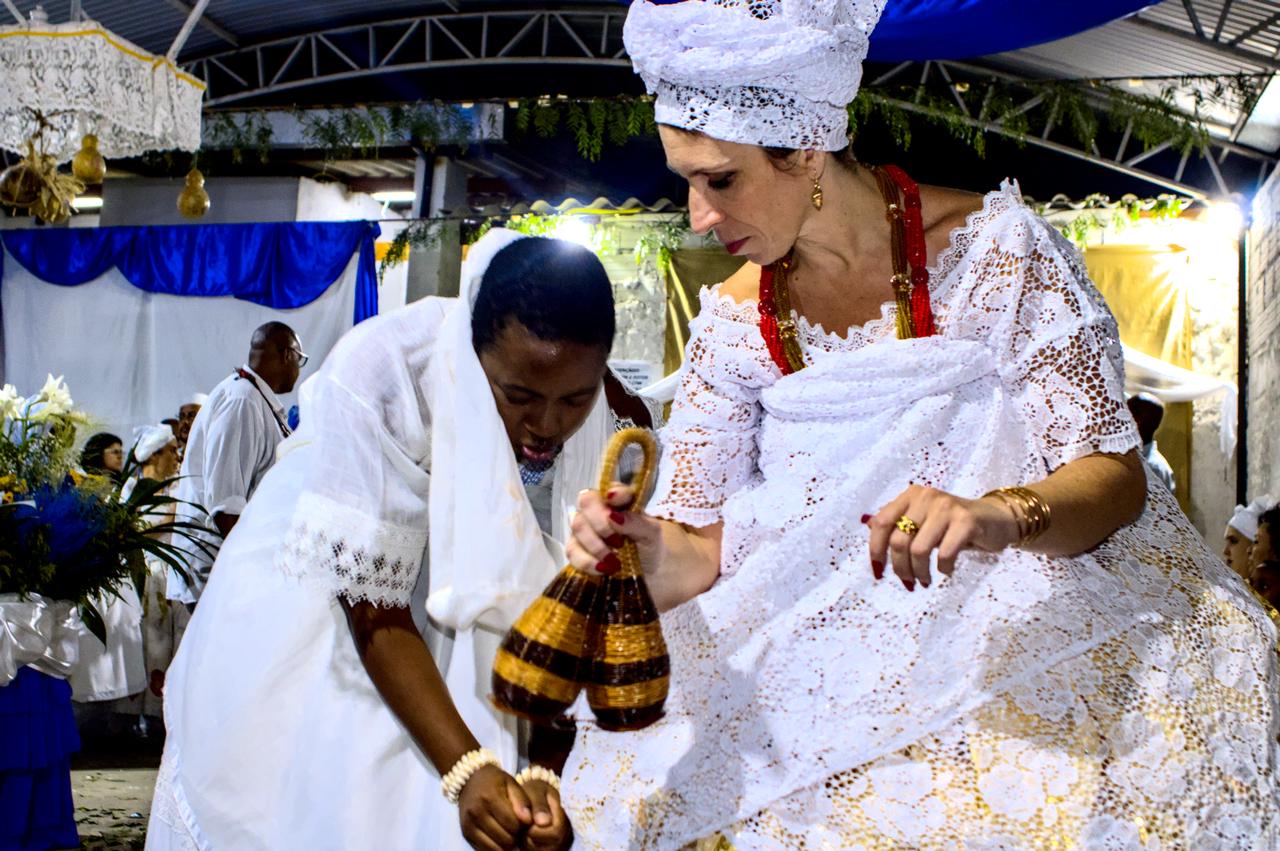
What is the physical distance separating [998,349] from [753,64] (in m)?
0.54

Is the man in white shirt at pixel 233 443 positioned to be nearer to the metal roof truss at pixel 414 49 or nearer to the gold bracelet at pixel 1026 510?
the metal roof truss at pixel 414 49

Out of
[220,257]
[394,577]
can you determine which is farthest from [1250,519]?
[220,257]

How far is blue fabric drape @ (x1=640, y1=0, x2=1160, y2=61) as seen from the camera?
2.71 m

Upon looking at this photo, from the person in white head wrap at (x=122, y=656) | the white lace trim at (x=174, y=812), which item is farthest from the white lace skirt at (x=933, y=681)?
the person in white head wrap at (x=122, y=656)

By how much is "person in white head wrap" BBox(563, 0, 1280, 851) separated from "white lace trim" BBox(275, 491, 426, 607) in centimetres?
63

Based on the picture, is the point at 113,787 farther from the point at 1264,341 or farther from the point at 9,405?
the point at 1264,341

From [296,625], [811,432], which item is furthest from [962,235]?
[296,625]

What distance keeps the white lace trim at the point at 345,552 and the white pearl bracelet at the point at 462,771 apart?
35 centimetres

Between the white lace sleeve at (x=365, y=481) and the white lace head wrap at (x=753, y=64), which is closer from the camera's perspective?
the white lace head wrap at (x=753, y=64)

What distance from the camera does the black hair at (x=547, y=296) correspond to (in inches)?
92.5

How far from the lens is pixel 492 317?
2.42 m

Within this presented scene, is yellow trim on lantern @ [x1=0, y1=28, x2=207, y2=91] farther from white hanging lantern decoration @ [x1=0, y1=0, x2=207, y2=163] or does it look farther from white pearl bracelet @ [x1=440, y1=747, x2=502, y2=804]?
white pearl bracelet @ [x1=440, y1=747, x2=502, y2=804]

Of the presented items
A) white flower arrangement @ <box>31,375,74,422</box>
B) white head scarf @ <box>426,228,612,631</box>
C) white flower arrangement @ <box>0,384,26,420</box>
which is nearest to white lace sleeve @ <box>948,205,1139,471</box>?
white head scarf @ <box>426,228,612,631</box>

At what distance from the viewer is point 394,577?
239 cm
